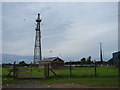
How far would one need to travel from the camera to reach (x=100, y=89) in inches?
434

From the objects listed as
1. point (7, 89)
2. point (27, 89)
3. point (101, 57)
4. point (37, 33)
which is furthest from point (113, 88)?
point (101, 57)

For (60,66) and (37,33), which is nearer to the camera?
(60,66)

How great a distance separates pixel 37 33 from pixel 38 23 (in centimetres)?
382

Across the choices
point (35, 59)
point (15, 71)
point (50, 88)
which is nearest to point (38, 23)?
point (35, 59)

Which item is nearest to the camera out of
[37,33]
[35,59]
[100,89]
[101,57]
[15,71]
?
[100,89]

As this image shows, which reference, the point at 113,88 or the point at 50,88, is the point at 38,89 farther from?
the point at 113,88

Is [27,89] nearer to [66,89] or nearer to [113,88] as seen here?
[66,89]

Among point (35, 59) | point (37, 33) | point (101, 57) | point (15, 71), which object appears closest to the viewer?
point (15, 71)

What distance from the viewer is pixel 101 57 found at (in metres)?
75.6

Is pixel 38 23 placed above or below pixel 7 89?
above

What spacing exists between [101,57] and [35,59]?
26.1 meters

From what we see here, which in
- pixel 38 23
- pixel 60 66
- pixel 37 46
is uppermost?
pixel 38 23

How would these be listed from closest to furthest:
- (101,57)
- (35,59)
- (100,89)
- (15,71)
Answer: (100,89) < (15,71) < (35,59) < (101,57)

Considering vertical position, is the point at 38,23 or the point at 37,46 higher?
the point at 38,23
